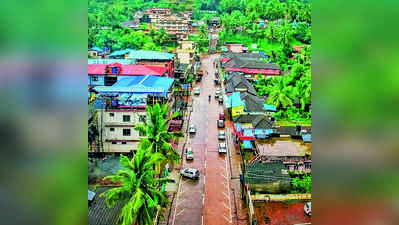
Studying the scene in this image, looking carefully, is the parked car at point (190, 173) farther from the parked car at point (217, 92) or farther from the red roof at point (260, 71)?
the red roof at point (260, 71)

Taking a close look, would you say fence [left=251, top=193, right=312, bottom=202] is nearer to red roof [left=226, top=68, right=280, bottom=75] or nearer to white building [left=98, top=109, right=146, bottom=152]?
white building [left=98, top=109, right=146, bottom=152]

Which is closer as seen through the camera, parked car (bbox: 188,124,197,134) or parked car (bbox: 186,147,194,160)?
parked car (bbox: 186,147,194,160)

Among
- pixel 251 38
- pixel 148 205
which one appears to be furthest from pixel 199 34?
pixel 148 205

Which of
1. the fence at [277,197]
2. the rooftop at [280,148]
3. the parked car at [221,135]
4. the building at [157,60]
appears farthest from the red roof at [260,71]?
the fence at [277,197]

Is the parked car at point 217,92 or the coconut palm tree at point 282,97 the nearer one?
the coconut palm tree at point 282,97

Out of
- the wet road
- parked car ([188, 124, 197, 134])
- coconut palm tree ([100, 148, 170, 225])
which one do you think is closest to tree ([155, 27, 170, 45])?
the wet road
